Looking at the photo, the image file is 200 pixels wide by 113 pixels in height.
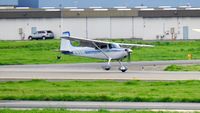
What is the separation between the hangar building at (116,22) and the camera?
297 ft

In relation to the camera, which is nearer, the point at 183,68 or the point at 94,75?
the point at 94,75

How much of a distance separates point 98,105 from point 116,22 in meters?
65.5

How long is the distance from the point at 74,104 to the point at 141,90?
5.64m

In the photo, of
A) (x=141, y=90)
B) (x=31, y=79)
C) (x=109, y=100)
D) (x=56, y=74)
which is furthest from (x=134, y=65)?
(x=109, y=100)

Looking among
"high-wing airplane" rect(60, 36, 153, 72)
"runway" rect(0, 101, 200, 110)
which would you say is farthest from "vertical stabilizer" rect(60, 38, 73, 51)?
"runway" rect(0, 101, 200, 110)

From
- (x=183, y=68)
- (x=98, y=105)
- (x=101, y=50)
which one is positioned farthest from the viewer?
(x=101, y=50)

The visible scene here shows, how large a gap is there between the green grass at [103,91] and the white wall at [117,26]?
54.6m

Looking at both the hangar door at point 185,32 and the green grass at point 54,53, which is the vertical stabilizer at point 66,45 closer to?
the green grass at point 54,53

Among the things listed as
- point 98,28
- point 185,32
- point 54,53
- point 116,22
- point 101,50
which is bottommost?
point 54,53

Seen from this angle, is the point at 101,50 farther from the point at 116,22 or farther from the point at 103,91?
the point at 116,22

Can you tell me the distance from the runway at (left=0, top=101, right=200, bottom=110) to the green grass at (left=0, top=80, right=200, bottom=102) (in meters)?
1.00

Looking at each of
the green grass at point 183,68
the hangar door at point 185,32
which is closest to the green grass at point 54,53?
the green grass at point 183,68

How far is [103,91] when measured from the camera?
31203 millimetres

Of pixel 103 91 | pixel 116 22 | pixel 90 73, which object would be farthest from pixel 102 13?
pixel 103 91
